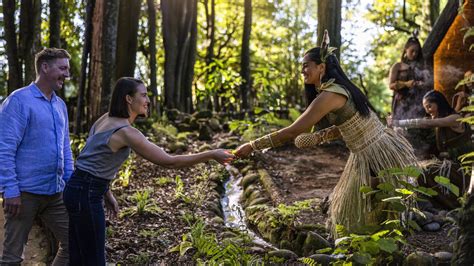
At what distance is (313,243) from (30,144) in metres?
3.00

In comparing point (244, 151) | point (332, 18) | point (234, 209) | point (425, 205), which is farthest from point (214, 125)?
point (244, 151)

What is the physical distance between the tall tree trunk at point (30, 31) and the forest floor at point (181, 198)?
9.55ft

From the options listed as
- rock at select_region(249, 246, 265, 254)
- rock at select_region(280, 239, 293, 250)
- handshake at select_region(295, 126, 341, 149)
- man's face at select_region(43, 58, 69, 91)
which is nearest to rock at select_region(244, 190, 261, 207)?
rock at select_region(280, 239, 293, 250)

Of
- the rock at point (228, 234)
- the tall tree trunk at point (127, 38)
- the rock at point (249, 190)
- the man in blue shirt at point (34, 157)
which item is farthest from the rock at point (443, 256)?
the tall tree trunk at point (127, 38)

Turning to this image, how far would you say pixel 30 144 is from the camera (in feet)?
14.9

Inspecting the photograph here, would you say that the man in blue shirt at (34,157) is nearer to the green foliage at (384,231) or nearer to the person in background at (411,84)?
the green foliage at (384,231)

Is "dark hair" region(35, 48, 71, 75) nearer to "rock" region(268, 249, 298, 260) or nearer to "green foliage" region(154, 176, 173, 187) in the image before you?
"rock" region(268, 249, 298, 260)

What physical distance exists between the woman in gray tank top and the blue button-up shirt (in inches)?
19.2

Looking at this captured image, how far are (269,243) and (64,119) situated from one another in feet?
9.95

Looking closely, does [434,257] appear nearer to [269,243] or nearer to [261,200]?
[269,243]

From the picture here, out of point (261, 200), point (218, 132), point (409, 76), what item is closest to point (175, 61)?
point (218, 132)

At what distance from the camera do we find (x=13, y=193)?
14.3 ft

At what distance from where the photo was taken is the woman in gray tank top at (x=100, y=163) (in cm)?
410

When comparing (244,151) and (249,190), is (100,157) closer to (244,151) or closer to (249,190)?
(244,151)
